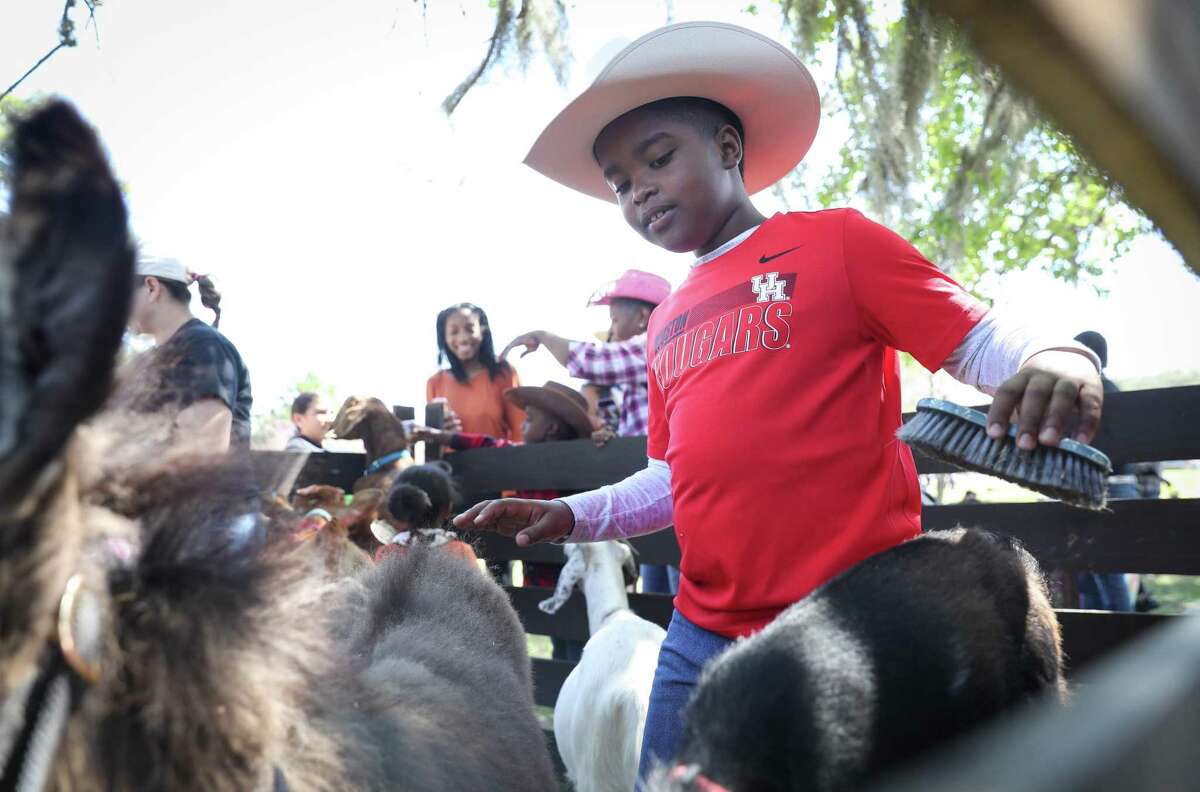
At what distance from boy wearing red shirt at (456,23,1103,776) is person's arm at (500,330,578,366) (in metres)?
2.99

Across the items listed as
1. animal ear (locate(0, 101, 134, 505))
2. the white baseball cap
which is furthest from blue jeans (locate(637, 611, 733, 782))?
the white baseball cap

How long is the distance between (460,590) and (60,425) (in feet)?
7.15

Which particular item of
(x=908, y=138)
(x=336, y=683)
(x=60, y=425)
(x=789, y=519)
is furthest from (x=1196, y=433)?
(x=60, y=425)

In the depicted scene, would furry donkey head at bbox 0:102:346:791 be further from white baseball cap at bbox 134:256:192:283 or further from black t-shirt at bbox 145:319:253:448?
white baseball cap at bbox 134:256:192:283

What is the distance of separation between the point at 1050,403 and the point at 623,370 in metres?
4.04

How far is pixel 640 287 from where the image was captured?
18.1 ft

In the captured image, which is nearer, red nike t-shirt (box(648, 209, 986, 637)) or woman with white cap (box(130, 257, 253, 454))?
red nike t-shirt (box(648, 209, 986, 637))

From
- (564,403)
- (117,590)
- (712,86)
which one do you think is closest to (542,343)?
(564,403)

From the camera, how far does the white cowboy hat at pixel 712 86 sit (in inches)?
98.3

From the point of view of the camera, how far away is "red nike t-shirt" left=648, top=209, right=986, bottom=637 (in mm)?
1976

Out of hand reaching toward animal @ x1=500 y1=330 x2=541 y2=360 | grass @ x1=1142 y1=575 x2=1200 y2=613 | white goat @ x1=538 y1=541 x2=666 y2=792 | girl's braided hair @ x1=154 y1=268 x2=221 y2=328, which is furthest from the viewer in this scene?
grass @ x1=1142 y1=575 x2=1200 y2=613

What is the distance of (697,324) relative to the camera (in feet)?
7.68

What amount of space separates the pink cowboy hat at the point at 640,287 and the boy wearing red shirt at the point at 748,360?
9.44 feet

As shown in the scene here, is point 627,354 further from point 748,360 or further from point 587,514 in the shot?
point 748,360
